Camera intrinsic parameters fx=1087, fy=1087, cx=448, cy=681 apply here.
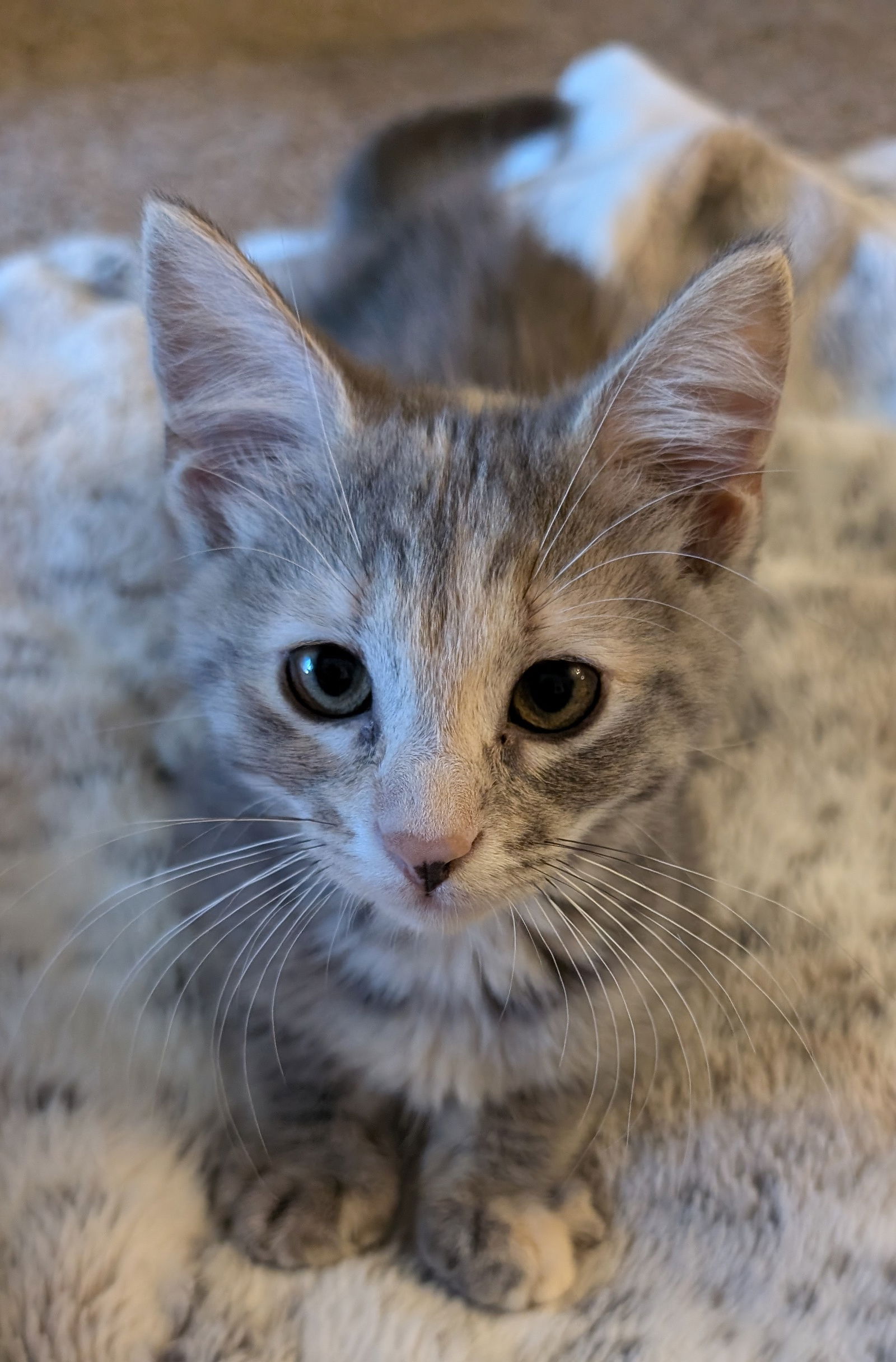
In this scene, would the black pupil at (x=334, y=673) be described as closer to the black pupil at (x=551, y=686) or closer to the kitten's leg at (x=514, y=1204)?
the black pupil at (x=551, y=686)

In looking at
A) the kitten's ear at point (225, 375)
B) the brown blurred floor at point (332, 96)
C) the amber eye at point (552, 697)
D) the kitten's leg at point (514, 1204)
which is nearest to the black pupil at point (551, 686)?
the amber eye at point (552, 697)

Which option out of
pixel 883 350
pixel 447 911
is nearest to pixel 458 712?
pixel 447 911

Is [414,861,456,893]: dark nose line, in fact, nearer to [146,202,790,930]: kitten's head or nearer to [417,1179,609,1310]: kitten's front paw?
[146,202,790,930]: kitten's head

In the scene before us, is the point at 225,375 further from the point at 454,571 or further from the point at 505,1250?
the point at 505,1250

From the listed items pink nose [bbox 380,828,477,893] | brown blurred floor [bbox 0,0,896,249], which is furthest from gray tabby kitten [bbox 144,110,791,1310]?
brown blurred floor [bbox 0,0,896,249]

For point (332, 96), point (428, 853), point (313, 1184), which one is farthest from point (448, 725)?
point (332, 96)

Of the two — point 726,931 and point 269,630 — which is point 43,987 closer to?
point 269,630

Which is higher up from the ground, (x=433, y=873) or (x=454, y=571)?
(x=454, y=571)
